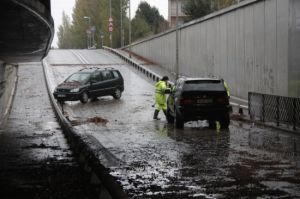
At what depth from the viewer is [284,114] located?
2089 cm

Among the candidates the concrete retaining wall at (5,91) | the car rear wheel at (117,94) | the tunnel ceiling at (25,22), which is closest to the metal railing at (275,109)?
the tunnel ceiling at (25,22)

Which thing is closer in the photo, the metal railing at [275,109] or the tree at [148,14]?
the metal railing at [275,109]

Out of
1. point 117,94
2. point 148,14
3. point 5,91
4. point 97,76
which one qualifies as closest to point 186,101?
point 97,76

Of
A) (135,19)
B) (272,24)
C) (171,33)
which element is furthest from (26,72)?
(135,19)

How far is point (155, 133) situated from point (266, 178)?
9307mm

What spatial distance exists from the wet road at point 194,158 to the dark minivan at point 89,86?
17.7 feet

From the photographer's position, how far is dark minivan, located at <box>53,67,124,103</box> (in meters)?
32.3

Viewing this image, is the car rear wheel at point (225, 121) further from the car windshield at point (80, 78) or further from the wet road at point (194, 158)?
the car windshield at point (80, 78)

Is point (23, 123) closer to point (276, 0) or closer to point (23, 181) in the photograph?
point (276, 0)

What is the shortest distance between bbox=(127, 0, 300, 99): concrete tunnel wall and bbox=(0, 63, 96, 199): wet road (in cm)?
952

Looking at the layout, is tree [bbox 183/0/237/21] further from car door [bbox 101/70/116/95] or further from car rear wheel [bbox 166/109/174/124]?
car rear wheel [bbox 166/109/174/124]

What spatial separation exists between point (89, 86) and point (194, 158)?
67.2 feet

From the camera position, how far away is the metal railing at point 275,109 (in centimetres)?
1992

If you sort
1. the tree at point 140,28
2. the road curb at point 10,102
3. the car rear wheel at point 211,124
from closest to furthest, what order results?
1. the car rear wheel at point 211,124
2. the road curb at point 10,102
3. the tree at point 140,28
